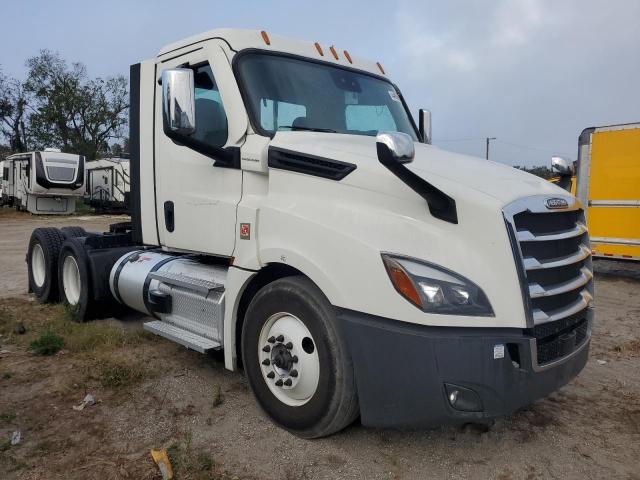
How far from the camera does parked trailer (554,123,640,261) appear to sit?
10.3 metres

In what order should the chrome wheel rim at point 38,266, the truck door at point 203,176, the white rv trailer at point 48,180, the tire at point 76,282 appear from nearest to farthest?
the truck door at point 203,176 → the tire at point 76,282 → the chrome wheel rim at point 38,266 → the white rv trailer at point 48,180

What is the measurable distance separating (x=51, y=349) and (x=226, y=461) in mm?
2963

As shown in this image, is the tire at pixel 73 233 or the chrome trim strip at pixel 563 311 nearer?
the chrome trim strip at pixel 563 311

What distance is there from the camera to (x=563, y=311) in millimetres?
3287

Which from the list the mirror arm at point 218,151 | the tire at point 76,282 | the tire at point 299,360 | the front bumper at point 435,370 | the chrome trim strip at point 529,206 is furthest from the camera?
the tire at point 76,282

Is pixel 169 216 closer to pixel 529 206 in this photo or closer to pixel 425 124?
pixel 425 124

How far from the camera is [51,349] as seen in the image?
17.7 ft

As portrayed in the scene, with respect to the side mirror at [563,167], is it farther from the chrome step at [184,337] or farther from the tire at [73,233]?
the tire at [73,233]

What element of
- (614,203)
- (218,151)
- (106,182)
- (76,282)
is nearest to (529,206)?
(218,151)

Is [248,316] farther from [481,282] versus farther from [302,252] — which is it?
Result: [481,282]

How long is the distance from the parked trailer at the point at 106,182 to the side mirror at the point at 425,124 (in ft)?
81.5

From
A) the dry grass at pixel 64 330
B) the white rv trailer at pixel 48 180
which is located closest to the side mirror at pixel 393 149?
the dry grass at pixel 64 330

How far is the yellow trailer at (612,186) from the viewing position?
33.9 feet

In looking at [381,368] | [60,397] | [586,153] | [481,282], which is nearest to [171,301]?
[60,397]
